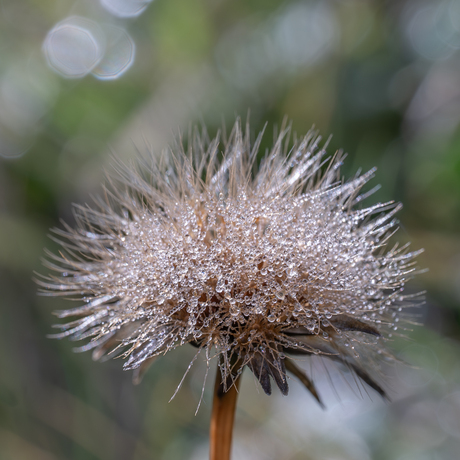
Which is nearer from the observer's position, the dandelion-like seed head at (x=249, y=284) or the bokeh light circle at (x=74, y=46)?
the dandelion-like seed head at (x=249, y=284)

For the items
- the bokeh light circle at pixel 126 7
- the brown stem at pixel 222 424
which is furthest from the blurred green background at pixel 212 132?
the brown stem at pixel 222 424

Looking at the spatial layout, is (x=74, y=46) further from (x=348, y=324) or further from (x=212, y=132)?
(x=348, y=324)

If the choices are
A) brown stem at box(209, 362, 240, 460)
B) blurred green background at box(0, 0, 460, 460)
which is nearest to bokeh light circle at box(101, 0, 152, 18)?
blurred green background at box(0, 0, 460, 460)

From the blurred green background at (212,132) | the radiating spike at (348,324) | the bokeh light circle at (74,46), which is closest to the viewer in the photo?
the radiating spike at (348,324)

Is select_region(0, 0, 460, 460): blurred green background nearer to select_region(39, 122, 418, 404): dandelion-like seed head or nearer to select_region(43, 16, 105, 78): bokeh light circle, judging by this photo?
select_region(43, 16, 105, 78): bokeh light circle

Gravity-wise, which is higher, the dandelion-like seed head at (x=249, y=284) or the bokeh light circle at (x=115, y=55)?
the bokeh light circle at (x=115, y=55)

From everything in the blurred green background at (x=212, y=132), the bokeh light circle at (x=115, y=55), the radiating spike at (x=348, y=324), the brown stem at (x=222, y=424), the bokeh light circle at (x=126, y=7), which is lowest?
the brown stem at (x=222, y=424)

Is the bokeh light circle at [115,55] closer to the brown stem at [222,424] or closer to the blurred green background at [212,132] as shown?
the blurred green background at [212,132]


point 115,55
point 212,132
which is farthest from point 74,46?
point 212,132

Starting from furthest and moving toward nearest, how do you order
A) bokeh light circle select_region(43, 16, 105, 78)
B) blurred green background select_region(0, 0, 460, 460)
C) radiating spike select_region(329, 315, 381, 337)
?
bokeh light circle select_region(43, 16, 105, 78) → blurred green background select_region(0, 0, 460, 460) → radiating spike select_region(329, 315, 381, 337)
